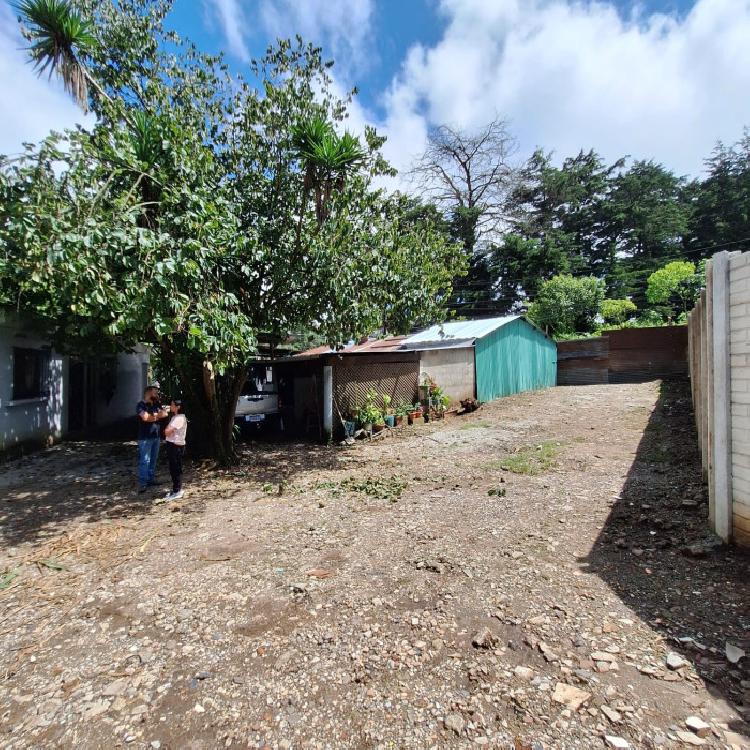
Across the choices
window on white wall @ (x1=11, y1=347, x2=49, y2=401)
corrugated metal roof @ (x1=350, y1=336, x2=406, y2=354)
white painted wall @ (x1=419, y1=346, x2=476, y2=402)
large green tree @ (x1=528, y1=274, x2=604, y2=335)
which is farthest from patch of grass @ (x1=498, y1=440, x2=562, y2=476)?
large green tree @ (x1=528, y1=274, x2=604, y2=335)

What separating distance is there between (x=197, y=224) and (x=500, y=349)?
1301 centimetres

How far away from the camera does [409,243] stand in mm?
7812

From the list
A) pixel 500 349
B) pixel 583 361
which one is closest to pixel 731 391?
pixel 500 349

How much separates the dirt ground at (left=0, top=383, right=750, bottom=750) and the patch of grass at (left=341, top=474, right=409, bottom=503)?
85 millimetres

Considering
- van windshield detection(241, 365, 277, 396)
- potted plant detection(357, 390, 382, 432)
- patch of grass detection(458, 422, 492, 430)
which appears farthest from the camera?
patch of grass detection(458, 422, 492, 430)

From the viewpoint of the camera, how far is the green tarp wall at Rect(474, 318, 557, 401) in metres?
15.1

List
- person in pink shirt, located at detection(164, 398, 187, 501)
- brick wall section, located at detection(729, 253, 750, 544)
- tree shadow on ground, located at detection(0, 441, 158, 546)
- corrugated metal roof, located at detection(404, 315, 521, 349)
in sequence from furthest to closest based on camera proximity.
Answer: corrugated metal roof, located at detection(404, 315, 521, 349) < person in pink shirt, located at detection(164, 398, 187, 501) < tree shadow on ground, located at detection(0, 441, 158, 546) < brick wall section, located at detection(729, 253, 750, 544)

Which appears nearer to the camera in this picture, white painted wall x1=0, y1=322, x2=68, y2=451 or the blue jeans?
the blue jeans

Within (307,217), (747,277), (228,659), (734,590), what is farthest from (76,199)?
(734,590)

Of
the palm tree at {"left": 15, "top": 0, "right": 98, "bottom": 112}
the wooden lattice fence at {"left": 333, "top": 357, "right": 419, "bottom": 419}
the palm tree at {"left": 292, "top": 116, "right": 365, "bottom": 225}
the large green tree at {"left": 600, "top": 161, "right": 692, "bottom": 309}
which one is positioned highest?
the large green tree at {"left": 600, "top": 161, "right": 692, "bottom": 309}

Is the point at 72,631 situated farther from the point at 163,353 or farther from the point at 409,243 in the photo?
the point at 409,243

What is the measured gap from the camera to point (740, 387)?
336 centimetres

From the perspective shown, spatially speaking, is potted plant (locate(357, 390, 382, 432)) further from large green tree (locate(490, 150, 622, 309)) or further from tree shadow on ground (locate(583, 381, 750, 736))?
large green tree (locate(490, 150, 622, 309))

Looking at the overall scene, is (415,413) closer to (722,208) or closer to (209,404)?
(209,404)
